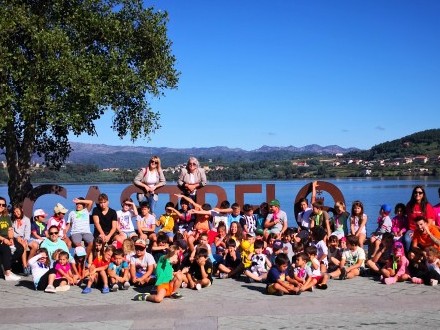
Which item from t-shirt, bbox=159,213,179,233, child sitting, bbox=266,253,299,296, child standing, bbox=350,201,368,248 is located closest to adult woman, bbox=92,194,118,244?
t-shirt, bbox=159,213,179,233

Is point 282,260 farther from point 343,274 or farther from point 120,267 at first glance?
point 120,267

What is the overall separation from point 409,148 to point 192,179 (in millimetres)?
109890

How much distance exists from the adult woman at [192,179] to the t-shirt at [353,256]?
3.99 metres

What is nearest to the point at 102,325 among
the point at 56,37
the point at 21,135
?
the point at 56,37

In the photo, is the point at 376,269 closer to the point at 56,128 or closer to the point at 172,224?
the point at 172,224

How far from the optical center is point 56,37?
14766 millimetres

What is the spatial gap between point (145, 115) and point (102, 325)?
1080 cm

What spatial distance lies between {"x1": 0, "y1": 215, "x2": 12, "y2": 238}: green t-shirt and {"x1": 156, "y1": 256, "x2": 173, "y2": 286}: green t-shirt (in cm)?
359

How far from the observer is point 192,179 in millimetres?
13664

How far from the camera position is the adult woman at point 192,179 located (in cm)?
1357

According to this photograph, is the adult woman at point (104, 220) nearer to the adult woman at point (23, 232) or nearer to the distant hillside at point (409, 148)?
the adult woman at point (23, 232)

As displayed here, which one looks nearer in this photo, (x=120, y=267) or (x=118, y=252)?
(x=118, y=252)

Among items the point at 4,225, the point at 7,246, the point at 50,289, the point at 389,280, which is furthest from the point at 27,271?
the point at 389,280

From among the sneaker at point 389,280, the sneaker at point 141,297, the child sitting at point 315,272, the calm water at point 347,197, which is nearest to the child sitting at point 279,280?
the child sitting at point 315,272
